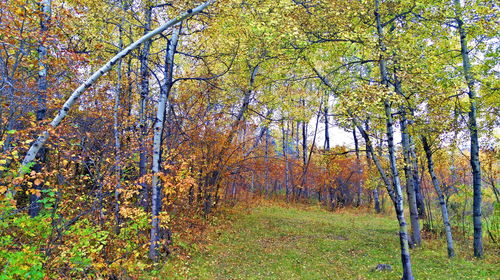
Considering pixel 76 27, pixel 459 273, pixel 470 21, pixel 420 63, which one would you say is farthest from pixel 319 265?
pixel 76 27

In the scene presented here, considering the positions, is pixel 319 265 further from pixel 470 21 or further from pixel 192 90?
pixel 470 21

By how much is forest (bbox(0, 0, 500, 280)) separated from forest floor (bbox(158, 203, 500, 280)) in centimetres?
8

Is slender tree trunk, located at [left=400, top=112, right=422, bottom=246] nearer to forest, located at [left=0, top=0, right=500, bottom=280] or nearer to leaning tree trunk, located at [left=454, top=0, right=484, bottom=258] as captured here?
forest, located at [left=0, top=0, right=500, bottom=280]

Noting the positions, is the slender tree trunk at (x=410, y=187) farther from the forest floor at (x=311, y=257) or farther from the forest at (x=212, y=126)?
the forest floor at (x=311, y=257)

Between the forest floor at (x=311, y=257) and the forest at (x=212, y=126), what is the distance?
3.1 inches

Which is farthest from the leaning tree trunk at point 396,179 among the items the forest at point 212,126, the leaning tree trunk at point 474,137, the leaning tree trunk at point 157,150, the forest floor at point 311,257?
the leaning tree trunk at point 157,150

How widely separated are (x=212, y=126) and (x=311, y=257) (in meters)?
6.30

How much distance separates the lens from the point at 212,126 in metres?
11.9

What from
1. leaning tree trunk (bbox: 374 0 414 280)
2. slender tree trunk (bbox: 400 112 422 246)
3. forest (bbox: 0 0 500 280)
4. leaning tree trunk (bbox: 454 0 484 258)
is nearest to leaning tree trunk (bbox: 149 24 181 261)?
forest (bbox: 0 0 500 280)

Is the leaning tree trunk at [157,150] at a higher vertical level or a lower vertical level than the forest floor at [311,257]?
higher

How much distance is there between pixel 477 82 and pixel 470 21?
6.82ft

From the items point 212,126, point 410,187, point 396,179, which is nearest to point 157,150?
point 212,126

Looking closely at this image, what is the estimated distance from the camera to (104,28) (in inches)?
350

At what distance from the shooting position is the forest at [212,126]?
223 inches
